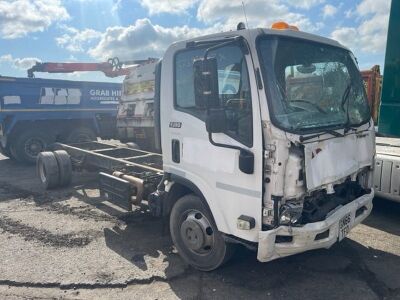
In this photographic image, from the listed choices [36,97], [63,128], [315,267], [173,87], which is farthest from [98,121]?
[315,267]

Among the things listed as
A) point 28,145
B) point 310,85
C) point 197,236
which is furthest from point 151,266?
point 28,145

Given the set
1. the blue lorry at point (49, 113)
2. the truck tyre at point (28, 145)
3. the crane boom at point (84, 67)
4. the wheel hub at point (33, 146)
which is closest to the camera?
the blue lorry at point (49, 113)

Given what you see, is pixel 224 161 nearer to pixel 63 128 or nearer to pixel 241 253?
pixel 241 253

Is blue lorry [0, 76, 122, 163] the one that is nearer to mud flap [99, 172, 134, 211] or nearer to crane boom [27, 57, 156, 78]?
crane boom [27, 57, 156, 78]

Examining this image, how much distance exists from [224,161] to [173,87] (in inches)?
43.8

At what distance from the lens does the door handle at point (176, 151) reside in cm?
411

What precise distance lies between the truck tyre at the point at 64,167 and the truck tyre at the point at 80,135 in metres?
3.98

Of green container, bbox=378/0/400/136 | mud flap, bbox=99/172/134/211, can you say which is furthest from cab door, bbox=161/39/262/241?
green container, bbox=378/0/400/136

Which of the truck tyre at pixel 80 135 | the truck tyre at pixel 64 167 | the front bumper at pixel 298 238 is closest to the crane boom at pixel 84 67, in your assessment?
the truck tyre at pixel 80 135

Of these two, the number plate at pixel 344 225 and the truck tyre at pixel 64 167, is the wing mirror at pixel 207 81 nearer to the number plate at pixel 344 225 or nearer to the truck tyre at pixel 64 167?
the number plate at pixel 344 225

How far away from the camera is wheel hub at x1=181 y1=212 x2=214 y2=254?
Answer: 391cm

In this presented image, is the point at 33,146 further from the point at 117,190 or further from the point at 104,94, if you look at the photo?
the point at 117,190

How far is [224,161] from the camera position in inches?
140

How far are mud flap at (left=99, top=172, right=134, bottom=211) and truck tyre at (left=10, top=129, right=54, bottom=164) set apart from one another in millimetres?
6104
